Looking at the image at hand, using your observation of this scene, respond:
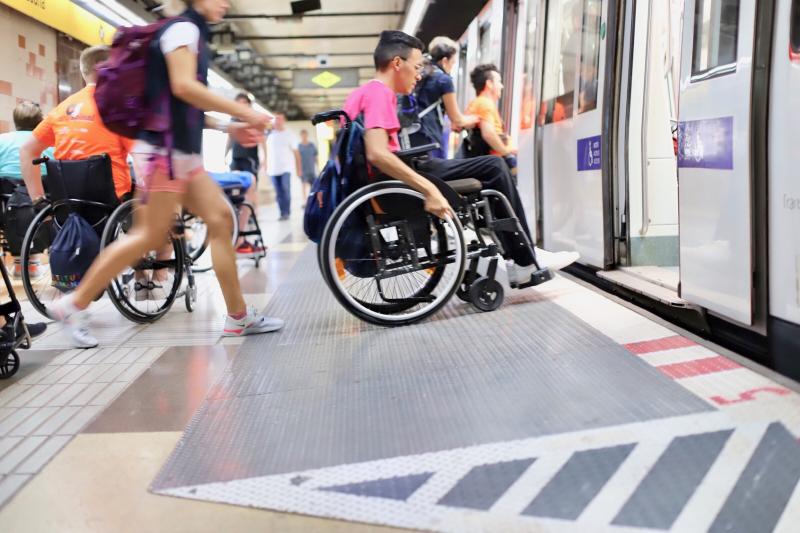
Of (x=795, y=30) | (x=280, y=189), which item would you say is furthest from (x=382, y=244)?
(x=280, y=189)

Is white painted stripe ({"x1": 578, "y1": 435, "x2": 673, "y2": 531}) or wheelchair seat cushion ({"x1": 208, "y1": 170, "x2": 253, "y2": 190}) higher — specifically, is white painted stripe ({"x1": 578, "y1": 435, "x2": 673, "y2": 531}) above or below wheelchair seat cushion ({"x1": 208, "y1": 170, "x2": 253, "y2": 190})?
below

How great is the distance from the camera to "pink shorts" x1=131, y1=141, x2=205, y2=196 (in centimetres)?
297

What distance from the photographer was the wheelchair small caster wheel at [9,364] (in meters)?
2.92

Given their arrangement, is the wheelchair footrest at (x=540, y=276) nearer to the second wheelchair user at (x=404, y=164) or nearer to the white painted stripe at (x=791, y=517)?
the second wheelchair user at (x=404, y=164)

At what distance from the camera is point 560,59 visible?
494 cm

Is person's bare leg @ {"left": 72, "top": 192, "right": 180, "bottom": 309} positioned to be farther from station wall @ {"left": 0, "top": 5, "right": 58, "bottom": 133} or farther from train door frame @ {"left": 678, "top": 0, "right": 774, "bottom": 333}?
station wall @ {"left": 0, "top": 5, "right": 58, "bottom": 133}

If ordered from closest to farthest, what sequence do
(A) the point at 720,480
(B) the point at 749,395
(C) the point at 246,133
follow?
1. (A) the point at 720,480
2. (B) the point at 749,395
3. (C) the point at 246,133

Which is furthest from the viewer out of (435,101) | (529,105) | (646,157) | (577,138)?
(529,105)

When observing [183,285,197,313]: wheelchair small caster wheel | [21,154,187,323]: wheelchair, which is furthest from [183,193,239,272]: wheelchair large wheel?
[21,154,187,323]: wheelchair

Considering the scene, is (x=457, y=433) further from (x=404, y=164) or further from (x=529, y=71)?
(x=529, y=71)

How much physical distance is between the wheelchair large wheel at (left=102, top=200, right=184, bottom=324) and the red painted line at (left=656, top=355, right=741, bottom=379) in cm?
255

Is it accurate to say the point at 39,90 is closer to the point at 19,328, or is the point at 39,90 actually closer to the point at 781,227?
the point at 19,328

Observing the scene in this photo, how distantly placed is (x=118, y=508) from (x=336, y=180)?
6.49 ft

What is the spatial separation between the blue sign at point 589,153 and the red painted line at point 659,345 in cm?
152
